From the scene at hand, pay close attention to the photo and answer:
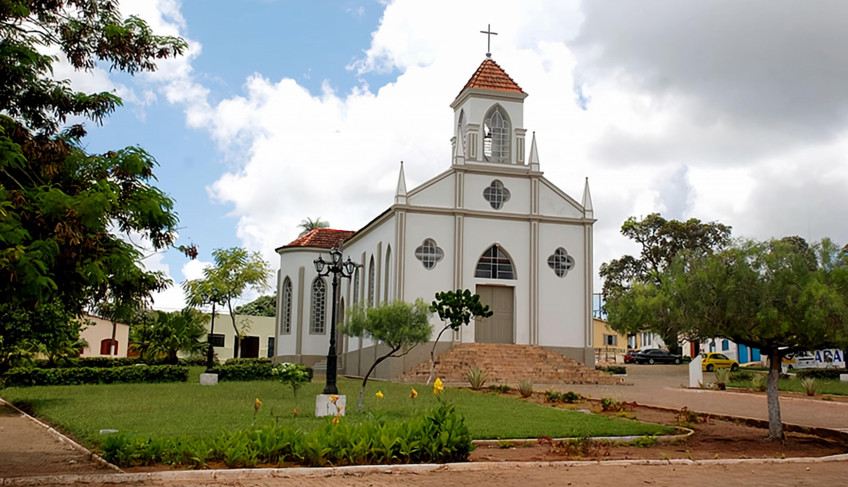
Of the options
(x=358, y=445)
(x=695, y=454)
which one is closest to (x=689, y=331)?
(x=695, y=454)

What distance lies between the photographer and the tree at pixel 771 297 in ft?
44.5

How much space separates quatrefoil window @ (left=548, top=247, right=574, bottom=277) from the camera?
117 feet

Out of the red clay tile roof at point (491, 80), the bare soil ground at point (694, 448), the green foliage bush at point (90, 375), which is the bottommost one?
the bare soil ground at point (694, 448)

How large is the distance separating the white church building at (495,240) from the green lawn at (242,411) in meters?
9.07

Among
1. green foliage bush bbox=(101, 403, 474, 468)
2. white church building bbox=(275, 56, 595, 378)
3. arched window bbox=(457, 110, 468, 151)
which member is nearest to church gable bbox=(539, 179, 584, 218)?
white church building bbox=(275, 56, 595, 378)

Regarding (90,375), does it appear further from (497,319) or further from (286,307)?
(286,307)

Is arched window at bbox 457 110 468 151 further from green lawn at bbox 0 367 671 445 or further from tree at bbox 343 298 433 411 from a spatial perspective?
green lawn at bbox 0 367 671 445

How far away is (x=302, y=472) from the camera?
→ 10.2 m

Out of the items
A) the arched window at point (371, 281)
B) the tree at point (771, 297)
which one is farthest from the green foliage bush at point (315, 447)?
the arched window at point (371, 281)

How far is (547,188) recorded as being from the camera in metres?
36.0

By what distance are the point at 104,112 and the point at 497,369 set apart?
2249cm

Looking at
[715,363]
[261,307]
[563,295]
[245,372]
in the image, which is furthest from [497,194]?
[261,307]

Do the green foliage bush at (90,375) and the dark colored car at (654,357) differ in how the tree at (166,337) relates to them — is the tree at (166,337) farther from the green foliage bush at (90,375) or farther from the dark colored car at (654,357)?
the dark colored car at (654,357)

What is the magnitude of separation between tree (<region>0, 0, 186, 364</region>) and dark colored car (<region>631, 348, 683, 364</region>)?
158 ft
